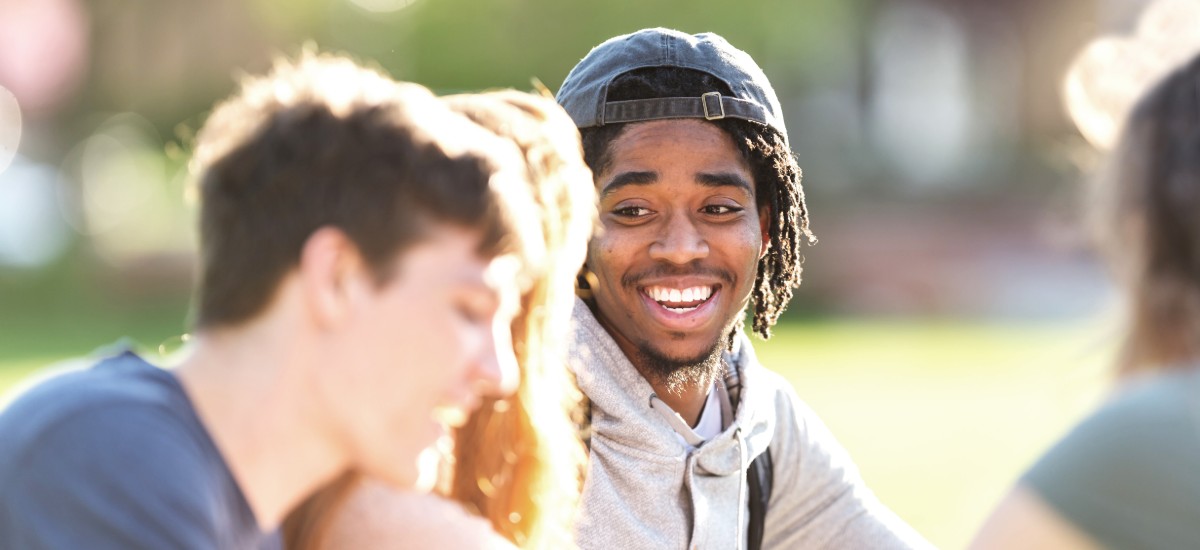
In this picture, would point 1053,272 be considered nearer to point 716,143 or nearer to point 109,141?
point 109,141

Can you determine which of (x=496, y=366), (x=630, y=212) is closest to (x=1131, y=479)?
(x=496, y=366)

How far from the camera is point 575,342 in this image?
3.08m

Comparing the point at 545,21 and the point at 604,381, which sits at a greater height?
the point at 545,21

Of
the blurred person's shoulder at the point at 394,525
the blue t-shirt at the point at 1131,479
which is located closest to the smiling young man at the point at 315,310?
the blurred person's shoulder at the point at 394,525

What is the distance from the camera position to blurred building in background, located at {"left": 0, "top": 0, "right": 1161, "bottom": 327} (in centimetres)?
2189

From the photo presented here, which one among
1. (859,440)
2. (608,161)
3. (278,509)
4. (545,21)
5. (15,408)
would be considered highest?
(545,21)

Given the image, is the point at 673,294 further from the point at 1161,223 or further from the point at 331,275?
the point at 331,275

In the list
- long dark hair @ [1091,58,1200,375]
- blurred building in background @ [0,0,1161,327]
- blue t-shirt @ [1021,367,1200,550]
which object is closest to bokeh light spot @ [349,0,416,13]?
blurred building in background @ [0,0,1161,327]

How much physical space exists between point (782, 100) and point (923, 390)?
46.5 feet

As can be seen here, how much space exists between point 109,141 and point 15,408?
27466mm

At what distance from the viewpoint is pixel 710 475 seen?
3.11 m

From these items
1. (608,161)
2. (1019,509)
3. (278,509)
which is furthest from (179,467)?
(608,161)

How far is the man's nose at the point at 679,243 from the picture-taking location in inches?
125

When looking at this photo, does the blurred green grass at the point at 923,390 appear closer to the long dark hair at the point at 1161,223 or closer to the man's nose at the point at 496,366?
the long dark hair at the point at 1161,223
